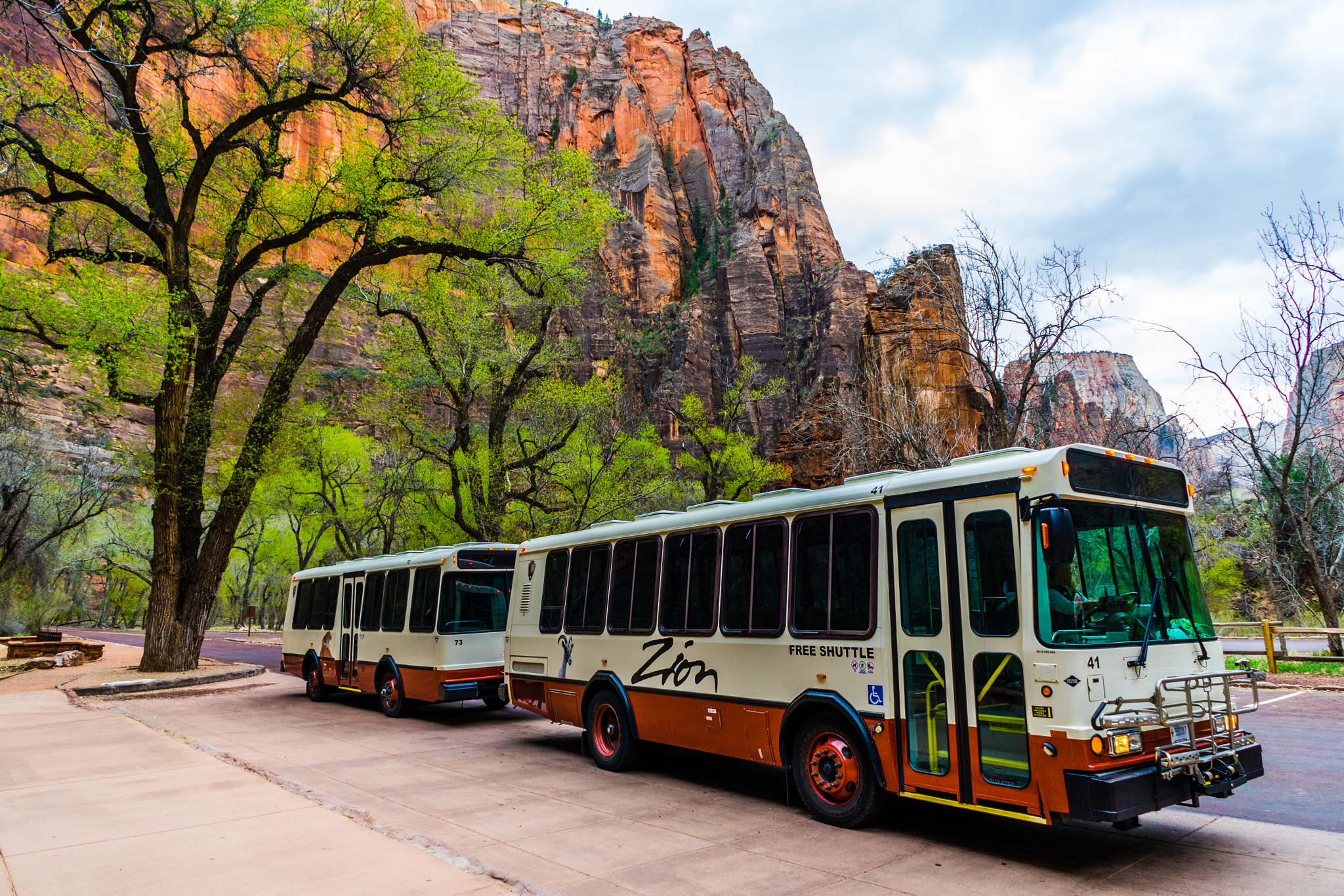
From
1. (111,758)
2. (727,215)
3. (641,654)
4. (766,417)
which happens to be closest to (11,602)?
(111,758)

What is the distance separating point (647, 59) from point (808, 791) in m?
126

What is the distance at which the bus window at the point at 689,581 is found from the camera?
8453 mm

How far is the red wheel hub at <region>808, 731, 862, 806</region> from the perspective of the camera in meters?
6.67

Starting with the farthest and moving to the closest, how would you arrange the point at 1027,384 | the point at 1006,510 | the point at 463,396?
the point at 463,396 < the point at 1027,384 < the point at 1006,510

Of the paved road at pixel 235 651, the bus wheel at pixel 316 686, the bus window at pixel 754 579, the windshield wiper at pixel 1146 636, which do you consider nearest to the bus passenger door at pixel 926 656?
the windshield wiper at pixel 1146 636

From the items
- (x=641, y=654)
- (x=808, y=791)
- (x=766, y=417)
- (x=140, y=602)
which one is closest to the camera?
(x=808, y=791)

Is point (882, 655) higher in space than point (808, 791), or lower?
higher

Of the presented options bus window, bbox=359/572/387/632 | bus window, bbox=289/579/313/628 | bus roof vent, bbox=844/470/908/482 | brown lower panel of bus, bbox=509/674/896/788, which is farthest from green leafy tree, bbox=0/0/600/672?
bus roof vent, bbox=844/470/908/482

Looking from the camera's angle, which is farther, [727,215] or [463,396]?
[727,215]

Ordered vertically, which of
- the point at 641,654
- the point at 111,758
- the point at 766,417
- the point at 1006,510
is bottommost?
the point at 111,758

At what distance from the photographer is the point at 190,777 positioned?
8375 millimetres

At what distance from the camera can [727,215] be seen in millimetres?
107812

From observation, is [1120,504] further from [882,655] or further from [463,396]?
[463,396]

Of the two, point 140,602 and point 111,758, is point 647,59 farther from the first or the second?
point 111,758
